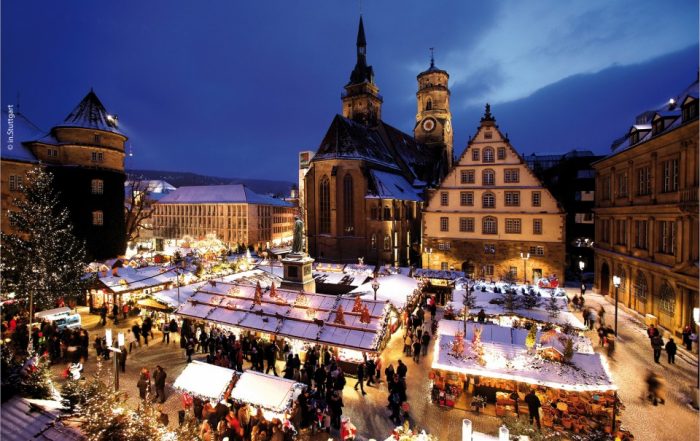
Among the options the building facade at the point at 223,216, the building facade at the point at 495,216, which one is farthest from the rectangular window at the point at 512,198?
the building facade at the point at 223,216

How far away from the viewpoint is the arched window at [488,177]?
3228 centimetres

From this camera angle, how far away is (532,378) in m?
11.2

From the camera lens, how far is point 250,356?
1677cm

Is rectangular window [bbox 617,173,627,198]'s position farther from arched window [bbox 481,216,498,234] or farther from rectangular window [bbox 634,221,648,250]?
arched window [bbox 481,216,498,234]

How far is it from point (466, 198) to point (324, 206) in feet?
58.8

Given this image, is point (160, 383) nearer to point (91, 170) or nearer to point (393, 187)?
point (91, 170)

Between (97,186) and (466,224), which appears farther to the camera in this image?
(97,186)

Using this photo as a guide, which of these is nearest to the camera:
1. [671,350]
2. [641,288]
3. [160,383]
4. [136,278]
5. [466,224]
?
[160,383]

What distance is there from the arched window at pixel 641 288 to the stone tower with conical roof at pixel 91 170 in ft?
144

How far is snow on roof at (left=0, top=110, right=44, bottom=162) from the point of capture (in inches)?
1175

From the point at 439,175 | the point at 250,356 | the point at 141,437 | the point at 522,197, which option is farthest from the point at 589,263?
the point at 141,437

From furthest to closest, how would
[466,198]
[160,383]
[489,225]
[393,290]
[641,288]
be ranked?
[466,198]
[489,225]
[641,288]
[393,290]
[160,383]

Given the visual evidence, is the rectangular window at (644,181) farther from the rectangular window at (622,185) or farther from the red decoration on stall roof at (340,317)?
the red decoration on stall roof at (340,317)

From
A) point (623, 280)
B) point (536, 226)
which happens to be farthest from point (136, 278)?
point (623, 280)
